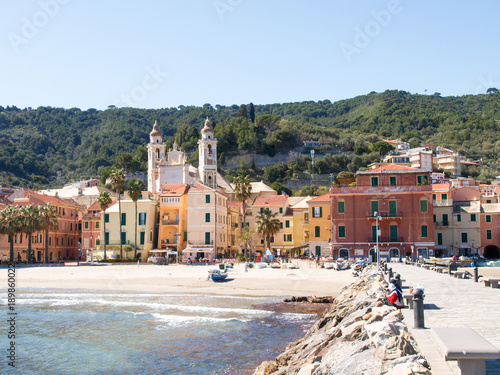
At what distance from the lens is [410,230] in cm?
5247

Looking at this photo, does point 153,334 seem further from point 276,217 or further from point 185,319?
point 276,217

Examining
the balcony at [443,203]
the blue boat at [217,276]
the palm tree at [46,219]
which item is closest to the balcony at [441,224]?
the balcony at [443,203]

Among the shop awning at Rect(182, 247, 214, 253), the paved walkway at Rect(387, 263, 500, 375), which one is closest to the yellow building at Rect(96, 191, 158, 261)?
the shop awning at Rect(182, 247, 214, 253)

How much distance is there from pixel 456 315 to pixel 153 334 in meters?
13.1

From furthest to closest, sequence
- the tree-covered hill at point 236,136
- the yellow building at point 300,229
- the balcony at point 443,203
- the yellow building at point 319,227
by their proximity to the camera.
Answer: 1. the tree-covered hill at point 236,136
2. the yellow building at point 300,229
3. the yellow building at point 319,227
4. the balcony at point 443,203

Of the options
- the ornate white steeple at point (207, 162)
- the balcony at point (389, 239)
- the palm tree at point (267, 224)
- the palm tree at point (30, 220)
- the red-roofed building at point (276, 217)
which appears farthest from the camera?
the ornate white steeple at point (207, 162)

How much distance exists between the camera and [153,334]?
73.4 ft

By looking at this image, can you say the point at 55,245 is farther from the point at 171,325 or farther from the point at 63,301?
the point at 171,325

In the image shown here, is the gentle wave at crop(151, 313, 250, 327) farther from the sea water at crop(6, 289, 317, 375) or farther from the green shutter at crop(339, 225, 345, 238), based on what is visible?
the green shutter at crop(339, 225, 345, 238)

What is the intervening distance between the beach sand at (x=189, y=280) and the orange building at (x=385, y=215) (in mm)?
4886

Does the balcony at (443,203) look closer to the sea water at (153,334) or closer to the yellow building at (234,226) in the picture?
the yellow building at (234,226)

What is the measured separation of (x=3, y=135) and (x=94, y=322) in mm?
167773

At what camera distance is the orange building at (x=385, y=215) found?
52.3 meters

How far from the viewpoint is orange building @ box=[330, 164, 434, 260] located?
52344mm
